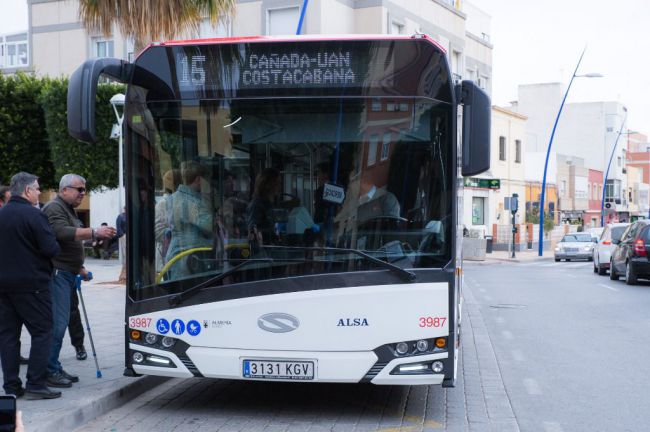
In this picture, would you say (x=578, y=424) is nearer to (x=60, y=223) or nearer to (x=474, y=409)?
(x=474, y=409)

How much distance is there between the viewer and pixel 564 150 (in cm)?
8344

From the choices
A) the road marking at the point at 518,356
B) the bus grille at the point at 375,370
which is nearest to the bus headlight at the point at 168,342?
the bus grille at the point at 375,370

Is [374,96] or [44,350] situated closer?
[374,96]

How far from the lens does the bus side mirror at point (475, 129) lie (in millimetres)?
6035

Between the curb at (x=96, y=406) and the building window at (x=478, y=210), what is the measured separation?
3754cm

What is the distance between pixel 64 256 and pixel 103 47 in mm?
27803

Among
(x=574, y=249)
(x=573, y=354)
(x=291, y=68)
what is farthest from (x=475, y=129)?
(x=574, y=249)

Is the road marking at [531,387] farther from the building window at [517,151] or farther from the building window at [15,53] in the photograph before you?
the building window at [15,53]

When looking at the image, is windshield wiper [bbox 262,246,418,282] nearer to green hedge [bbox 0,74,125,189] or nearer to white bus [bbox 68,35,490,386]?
white bus [bbox 68,35,490,386]

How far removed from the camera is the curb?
5.89 m

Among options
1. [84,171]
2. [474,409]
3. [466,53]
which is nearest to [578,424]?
[474,409]

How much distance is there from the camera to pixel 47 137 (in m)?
25.8

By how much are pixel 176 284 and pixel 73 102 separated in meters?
1.58

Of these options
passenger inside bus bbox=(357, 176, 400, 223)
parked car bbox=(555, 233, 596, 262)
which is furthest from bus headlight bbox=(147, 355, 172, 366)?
parked car bbox=(555, 233, 596, 262)
